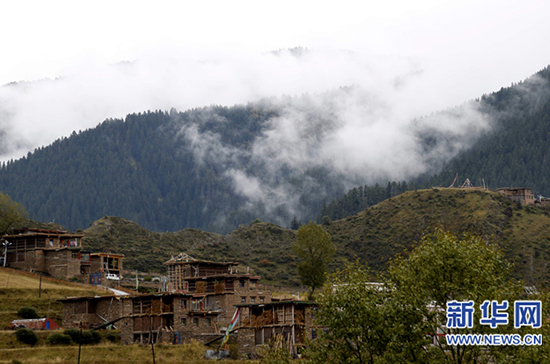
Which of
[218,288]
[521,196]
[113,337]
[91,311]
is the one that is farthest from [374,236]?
[113,337]

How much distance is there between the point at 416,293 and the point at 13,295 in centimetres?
5573

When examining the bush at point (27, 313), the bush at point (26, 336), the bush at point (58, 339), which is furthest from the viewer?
the bush at point (27, 313)

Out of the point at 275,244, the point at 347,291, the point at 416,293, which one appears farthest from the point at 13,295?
the point at 275,244

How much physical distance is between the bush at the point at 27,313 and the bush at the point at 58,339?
791cm

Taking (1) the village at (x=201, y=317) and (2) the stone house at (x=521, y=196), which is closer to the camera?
(1) the village at (x=201, y=317)

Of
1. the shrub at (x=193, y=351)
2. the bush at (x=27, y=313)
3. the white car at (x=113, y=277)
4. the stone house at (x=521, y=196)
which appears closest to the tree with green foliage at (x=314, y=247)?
the white car at (x=113, y=277)

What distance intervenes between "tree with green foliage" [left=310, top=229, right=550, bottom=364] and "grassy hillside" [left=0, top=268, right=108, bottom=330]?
41.5 metres

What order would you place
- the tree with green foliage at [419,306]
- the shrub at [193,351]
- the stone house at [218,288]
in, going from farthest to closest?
the stone house at [218,288], the shrub at [193,351], the tree with green foliage at [419,306]

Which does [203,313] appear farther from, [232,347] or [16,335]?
[16,335]

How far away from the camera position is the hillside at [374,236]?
141m

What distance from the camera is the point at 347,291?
41.5m

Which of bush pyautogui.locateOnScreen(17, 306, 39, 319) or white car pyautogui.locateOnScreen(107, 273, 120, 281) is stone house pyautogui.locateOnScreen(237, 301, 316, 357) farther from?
white car pyautogui.locateOnScreen(107, 273, 120, 281)

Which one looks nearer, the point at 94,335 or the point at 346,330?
the point at 346,330

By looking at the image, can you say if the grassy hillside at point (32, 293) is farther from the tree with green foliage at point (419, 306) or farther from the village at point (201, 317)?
the tree with green foliage at point (419, 306)
